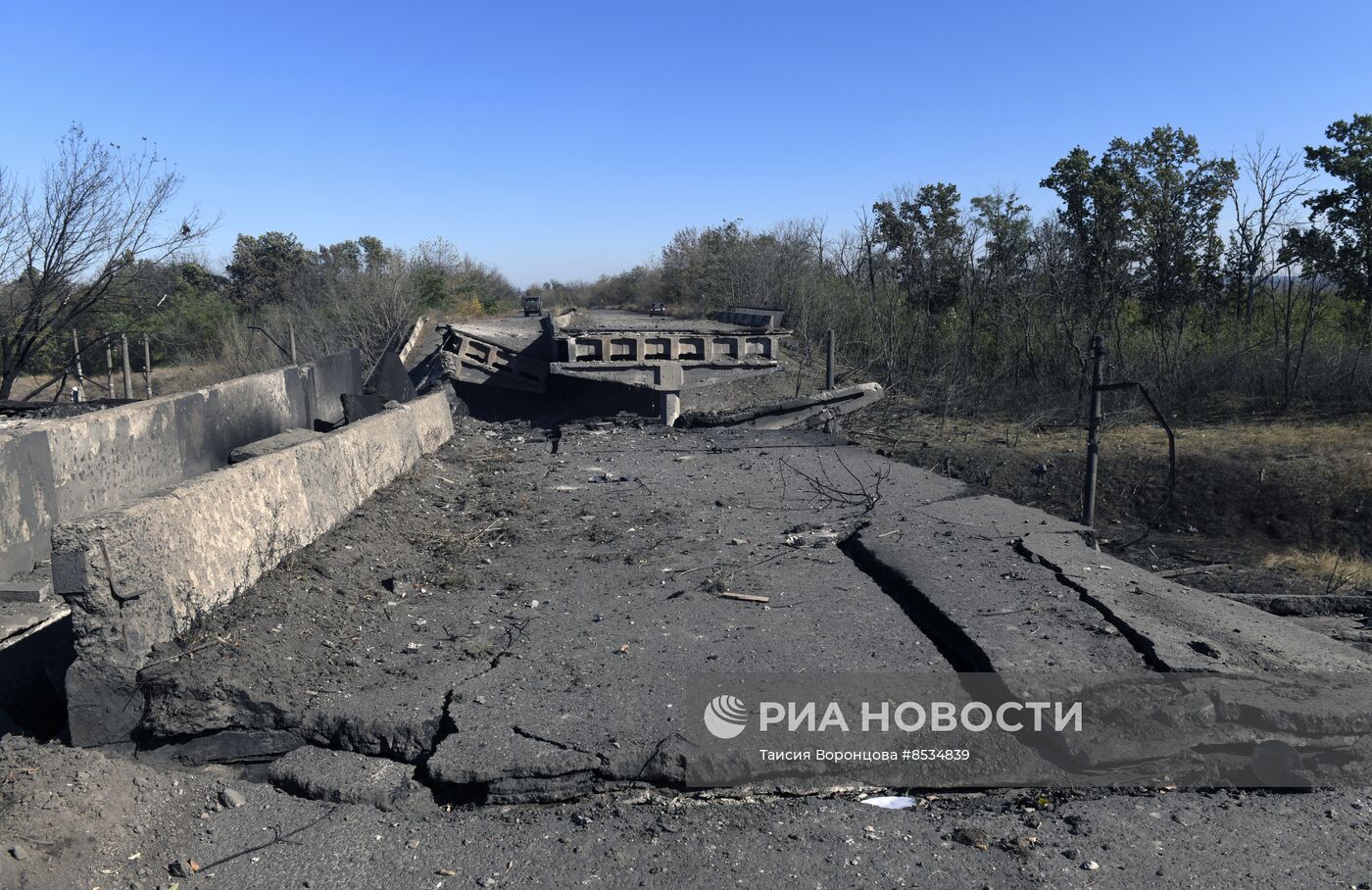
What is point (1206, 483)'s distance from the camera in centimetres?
1058

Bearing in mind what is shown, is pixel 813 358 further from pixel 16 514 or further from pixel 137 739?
pixel 137 739

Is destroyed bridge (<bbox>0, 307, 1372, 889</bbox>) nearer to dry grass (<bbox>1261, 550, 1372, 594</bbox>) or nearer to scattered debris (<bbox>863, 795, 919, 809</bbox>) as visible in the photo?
scattered debris (<bbox>863, 795, 919, 809</bbox>)

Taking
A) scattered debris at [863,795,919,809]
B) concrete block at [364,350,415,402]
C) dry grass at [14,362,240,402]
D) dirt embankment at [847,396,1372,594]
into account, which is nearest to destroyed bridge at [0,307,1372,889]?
scattered debris at [863,795,919,809]

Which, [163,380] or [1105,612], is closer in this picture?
[1105,612]

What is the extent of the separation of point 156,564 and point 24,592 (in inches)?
86.5

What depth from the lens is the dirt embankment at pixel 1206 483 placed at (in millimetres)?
8781

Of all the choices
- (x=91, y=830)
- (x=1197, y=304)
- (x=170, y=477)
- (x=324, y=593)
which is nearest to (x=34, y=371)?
(x=170, y=477)

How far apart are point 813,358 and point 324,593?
47.9ft

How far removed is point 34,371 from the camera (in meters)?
19.2

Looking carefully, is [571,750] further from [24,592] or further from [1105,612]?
[24,592]

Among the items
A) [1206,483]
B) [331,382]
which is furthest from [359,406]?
[1206,483]

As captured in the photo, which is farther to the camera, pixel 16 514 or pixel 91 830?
pixel 16 514

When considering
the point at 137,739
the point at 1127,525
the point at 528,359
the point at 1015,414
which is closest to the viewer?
the point at 137,739

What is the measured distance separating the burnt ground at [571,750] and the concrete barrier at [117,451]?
1278 millimetres
